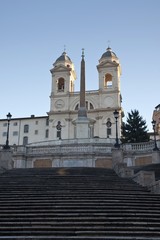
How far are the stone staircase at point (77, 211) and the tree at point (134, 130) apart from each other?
25.7 metres

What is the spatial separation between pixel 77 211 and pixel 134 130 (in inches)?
1322

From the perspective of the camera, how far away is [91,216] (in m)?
12.2

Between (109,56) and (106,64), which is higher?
(109,56)

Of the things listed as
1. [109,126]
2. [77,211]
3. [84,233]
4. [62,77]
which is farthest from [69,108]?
Answer: [84,233]

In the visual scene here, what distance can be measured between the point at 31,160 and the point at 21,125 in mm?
51034

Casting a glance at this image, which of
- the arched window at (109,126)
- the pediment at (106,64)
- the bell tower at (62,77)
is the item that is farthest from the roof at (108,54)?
the arched window at (109,126)

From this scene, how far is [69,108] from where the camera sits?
7944 centimetres

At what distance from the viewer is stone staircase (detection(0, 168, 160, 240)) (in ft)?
35.1

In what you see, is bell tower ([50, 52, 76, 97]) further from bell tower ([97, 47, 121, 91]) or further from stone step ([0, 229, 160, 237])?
stone step ([0, 229, 160, 237])

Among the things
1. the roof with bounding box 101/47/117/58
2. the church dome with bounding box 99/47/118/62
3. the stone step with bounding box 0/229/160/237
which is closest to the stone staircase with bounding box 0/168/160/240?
the stone step with bounding box 0/229/160/237

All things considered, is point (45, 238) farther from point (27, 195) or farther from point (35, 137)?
point (35, 137)

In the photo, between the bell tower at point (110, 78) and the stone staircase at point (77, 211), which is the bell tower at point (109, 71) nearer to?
the bell tower at point (110, 78)

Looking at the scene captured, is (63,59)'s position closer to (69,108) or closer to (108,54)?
(108,54)

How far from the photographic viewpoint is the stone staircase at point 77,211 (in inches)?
422
